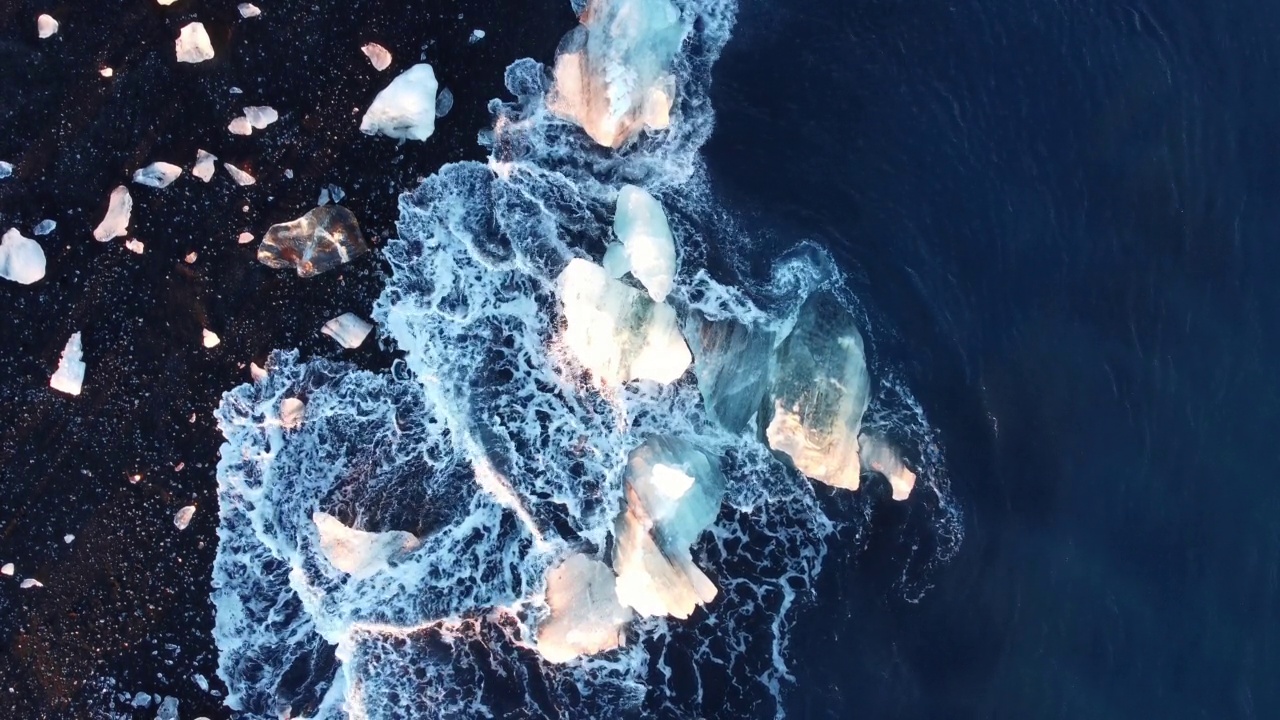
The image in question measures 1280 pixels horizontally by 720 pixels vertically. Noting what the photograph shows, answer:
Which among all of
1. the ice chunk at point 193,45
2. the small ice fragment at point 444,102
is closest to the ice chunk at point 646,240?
the small ice fragment at point 444,102

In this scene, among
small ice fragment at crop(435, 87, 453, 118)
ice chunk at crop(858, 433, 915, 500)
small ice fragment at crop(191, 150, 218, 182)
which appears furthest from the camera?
ice chunk at crop(858, 433, 915, 500)

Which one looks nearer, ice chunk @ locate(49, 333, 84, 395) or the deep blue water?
ice chunk @ locate(49, 333, 84, 395)

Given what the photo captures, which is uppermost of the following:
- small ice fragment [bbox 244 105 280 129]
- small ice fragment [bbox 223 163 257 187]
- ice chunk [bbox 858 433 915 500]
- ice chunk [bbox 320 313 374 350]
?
small ice fragment [bbox 244 105 280 129]

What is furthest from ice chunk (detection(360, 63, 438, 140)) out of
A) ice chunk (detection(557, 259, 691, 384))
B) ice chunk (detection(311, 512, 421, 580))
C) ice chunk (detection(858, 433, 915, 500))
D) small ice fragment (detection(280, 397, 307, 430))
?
ice chunk (detection(858, 433, 915, 500))

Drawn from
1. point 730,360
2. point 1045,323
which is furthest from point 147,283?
point 1045,323

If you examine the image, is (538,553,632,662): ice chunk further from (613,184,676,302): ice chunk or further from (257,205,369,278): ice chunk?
(257,205,369,278): ice chunk

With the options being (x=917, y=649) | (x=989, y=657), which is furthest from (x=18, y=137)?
(x=989, y=657)

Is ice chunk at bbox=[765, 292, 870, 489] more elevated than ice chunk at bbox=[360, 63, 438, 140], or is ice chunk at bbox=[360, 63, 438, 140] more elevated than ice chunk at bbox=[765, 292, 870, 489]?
ice chunk at bbox=[360, 63, 438, 140]
